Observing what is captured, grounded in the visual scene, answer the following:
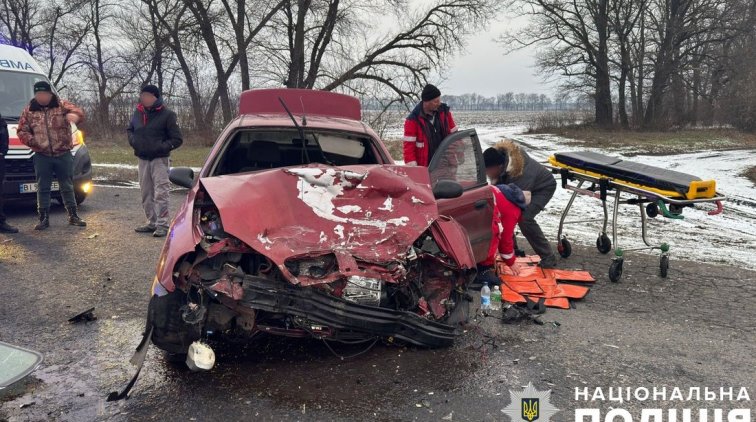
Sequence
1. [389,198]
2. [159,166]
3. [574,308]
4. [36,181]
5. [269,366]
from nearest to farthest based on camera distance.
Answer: [269,366], [389,198], [574,308], [159,166], [36,181]

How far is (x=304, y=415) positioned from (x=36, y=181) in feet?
21.7

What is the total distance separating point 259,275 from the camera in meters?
3.23

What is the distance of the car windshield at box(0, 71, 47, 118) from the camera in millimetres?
8320

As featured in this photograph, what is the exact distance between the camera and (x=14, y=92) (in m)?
8.52

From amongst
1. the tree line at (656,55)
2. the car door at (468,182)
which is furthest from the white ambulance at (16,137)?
the tree line at (656,55)

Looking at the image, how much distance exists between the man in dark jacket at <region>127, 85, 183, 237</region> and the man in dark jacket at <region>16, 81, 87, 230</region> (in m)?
0.95

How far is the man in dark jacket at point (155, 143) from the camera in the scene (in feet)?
23.0

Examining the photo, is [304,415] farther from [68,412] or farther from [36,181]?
[36,181]

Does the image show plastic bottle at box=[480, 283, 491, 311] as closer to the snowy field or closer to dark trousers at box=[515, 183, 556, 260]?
dark trousers at box=[515, 183, 556, 260]

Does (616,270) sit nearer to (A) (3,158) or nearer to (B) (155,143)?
(B) (155,143)

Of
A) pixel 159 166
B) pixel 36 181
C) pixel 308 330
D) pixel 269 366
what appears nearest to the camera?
pixel 308 330

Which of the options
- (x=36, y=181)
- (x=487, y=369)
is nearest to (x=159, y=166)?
(x=36, y=181)

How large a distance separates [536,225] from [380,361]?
9.75ft

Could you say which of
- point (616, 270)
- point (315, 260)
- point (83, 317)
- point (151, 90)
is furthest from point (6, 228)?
point (616, 270)
